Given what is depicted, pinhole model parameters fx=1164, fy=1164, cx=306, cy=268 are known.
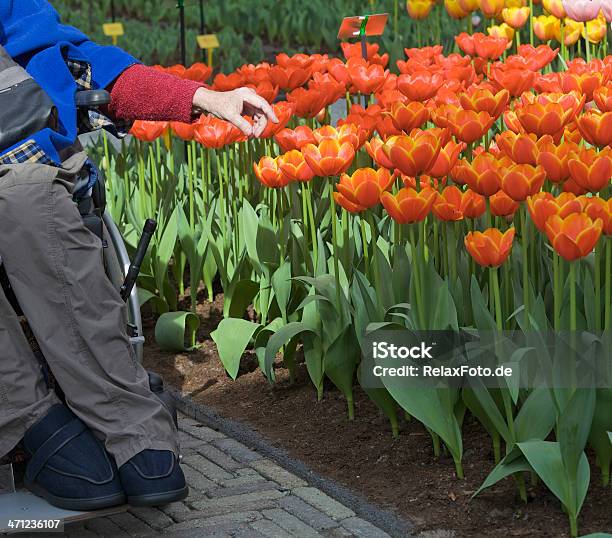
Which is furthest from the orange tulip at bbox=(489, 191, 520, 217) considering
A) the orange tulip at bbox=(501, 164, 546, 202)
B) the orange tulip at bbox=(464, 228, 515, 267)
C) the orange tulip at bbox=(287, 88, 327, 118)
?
the orange tulip at bbox=(287, 88, 327, 118)

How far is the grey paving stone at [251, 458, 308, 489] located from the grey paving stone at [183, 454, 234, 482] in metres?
0.09

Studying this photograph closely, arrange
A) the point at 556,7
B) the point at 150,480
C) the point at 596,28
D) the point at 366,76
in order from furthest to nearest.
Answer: the point at 596,28
the point at 556,7
the point at 366,76
the point at 150,480

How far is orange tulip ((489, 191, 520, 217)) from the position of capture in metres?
2.77

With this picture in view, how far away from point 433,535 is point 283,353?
1.12 m

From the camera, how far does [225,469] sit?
3164mm

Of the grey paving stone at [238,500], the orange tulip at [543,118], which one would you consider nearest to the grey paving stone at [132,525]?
the grey paving stone at [238,500]

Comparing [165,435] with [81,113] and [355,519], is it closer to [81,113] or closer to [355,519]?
[355,519]

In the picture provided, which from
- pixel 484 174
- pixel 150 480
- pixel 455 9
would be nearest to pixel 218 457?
pixel 150 480

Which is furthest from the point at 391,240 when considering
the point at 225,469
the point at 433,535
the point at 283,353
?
the point at 433,535

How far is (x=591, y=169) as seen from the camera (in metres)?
2.55

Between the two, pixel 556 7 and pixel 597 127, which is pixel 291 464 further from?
pixel 556 7

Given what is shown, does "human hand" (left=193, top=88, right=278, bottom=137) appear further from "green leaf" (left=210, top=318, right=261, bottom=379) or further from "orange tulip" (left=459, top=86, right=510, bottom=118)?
"green leaf" (left=210, top=318, right=261, bottom=379)

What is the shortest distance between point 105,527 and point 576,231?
1330 millimetres

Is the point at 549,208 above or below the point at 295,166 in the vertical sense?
above
